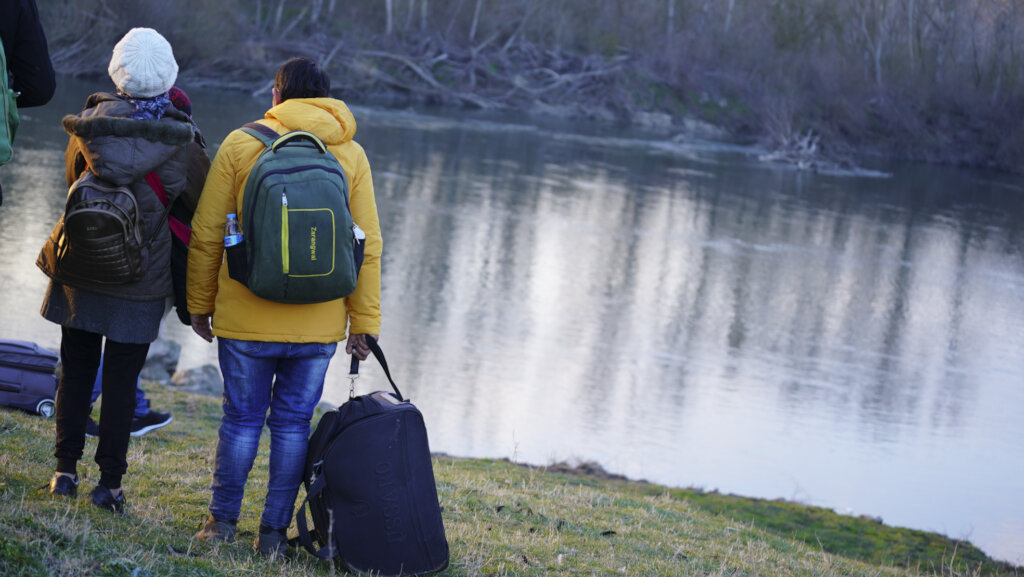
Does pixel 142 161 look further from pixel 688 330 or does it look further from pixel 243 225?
pixel 688 330

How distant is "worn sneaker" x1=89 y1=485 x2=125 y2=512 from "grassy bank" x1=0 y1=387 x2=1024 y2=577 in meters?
0.05

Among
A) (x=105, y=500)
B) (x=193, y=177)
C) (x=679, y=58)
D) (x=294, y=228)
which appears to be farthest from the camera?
(x=679, y=58)

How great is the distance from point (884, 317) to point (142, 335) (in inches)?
644

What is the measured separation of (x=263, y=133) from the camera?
3.40 metres

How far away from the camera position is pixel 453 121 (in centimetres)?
3922

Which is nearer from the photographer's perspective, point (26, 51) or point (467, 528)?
point (26, 51)

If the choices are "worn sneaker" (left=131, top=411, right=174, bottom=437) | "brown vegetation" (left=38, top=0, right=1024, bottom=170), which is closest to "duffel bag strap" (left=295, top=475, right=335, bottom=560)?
"worn sneaker" (left=131, top=411, right=174, bottom=437)

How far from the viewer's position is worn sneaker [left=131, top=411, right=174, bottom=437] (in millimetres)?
5371

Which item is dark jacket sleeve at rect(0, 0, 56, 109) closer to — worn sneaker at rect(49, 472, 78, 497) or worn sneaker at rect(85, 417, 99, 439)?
worn sneaker at rect(49, 472, 78, 497)

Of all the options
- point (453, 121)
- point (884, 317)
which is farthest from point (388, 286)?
point (453, 121)

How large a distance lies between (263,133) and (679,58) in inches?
2068

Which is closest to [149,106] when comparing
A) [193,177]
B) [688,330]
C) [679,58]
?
[193,177]

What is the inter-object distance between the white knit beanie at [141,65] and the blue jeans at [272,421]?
2.84 ft

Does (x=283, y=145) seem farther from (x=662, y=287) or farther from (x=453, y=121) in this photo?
(x=453, y=121)
